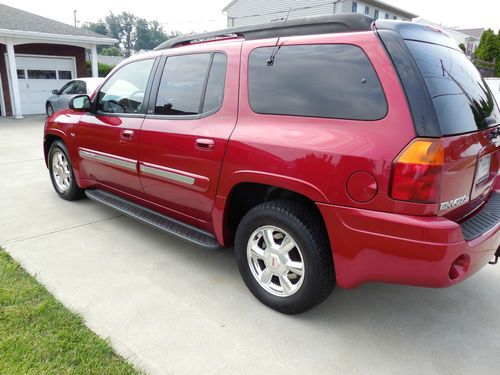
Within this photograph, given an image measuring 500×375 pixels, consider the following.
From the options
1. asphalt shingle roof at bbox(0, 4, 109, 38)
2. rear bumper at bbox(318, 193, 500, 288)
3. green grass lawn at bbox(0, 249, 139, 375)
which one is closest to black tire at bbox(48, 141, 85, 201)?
green grass lawn at bbox(0, 249, 139, 375)

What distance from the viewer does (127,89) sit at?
401 cm

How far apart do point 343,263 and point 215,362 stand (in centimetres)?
96

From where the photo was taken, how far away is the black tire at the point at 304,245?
8.13 ft

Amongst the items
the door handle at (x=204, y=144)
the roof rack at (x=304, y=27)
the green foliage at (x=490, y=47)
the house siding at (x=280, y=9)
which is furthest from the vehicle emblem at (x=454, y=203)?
the house siding at (x=280, y=9)

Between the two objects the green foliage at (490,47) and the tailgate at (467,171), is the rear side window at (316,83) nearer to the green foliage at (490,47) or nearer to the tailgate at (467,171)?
the tailgate at (467,171)

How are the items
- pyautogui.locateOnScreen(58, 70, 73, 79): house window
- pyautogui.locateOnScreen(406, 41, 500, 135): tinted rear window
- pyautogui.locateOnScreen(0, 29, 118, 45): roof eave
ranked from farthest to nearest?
pyautogui.locateOnScreen(58, 70, 73, 79): house window, pyautogui.locateOnScreen(0, 29, 118, 45): roof eave, pyautogui.locateOnScreen(406, 41, 500, 135): tinted rear window

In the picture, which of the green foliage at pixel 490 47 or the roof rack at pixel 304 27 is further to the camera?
the green foliage at pixel 490 47

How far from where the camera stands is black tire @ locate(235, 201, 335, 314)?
2.48 meters

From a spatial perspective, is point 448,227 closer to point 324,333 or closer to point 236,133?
point 324,333

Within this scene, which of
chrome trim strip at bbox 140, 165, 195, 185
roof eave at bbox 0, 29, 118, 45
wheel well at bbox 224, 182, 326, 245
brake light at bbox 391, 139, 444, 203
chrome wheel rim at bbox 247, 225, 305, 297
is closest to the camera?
brake light at bbox 391, 139, 444, 203

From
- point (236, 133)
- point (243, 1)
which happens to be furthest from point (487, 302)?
point (243, 1)

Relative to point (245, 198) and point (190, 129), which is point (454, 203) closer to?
point (245, 198)

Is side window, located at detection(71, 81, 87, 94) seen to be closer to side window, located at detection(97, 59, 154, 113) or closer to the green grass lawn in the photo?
side window, located at detection(97, 59, 154, 113)

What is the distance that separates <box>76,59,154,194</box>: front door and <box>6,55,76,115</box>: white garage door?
13.9 meters
